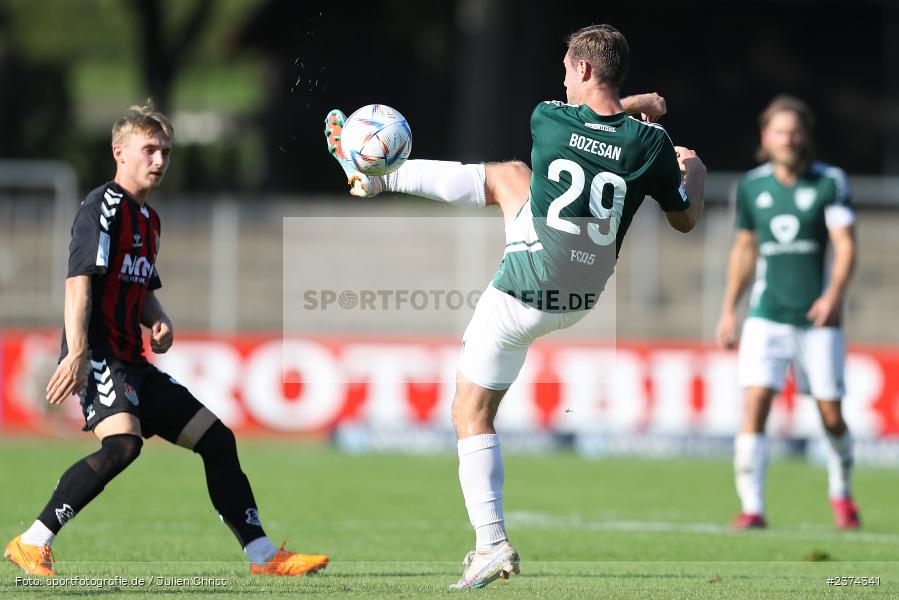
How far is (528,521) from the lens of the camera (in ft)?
33.0

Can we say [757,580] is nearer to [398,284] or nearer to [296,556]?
[296,556]

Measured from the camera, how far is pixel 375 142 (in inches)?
266

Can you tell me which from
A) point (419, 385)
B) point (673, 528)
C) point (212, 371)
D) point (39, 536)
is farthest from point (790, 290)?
point (212, 371)

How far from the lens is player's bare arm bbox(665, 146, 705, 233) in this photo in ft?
22.1

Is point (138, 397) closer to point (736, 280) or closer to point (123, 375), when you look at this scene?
point (123, 375)

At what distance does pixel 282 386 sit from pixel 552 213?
1023cm

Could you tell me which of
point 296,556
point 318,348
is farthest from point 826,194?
point 318,348

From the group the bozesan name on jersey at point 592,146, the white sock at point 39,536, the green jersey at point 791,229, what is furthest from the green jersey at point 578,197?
the green jersey at point 791,229

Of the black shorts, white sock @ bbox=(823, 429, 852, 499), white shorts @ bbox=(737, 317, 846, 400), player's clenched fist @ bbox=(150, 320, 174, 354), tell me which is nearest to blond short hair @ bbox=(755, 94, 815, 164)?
white shorts @ bbox=(737, 317, 846, 400)

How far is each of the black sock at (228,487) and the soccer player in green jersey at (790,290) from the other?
3897 millimetres

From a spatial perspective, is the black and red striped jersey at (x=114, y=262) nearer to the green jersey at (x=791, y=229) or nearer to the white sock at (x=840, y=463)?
the green jersey at (x=791, y=229)

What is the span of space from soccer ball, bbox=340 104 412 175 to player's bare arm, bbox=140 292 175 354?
132cm

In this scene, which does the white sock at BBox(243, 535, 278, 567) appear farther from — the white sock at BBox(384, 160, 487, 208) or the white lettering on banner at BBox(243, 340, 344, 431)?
the white lettering on banner at BBox(243, 340, 344, 431)

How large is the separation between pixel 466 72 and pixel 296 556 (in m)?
18.6
